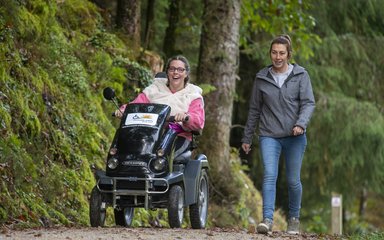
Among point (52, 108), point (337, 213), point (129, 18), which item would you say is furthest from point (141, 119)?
point (337, 213)

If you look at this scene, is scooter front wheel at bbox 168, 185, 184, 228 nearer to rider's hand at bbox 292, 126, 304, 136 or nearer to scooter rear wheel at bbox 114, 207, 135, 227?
scooter rear wheel at bbox 114, 207, 135, 227

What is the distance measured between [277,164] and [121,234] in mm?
2255

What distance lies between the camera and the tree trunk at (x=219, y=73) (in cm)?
1532

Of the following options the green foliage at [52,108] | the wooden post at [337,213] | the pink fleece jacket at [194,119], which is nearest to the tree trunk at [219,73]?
the green foliage at [52,108]

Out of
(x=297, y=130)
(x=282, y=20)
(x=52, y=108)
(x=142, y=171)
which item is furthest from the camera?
(x=282, y=20)

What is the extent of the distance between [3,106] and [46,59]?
89.7 inches

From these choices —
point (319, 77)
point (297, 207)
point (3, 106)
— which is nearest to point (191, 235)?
point (297, 207)

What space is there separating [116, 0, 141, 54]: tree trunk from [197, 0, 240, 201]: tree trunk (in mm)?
1173

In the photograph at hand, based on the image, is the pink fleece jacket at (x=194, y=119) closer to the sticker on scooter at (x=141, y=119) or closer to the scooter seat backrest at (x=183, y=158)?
the scooter seat backrest at (x=183, y=158)

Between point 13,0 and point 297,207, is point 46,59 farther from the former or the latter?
point 297,207

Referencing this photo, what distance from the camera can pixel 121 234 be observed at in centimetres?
786

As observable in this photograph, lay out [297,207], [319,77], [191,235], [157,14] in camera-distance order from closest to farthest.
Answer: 1. [191,235]
2. [297,207]
3. [157,14]
4. [319,77]

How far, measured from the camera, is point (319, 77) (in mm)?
21859

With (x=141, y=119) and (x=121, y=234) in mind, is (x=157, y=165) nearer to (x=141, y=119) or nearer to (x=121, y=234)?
(x=141, y=119)
